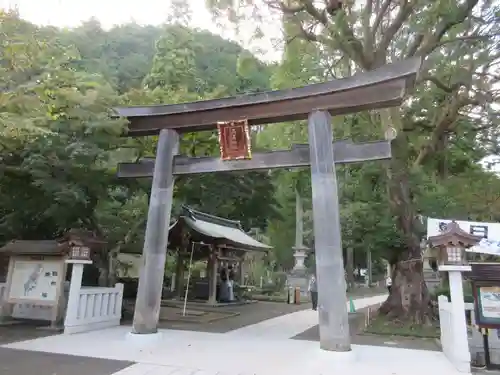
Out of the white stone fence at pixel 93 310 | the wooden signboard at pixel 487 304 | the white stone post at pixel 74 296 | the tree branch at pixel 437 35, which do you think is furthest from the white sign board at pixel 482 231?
the white stone post at pixel 74 296

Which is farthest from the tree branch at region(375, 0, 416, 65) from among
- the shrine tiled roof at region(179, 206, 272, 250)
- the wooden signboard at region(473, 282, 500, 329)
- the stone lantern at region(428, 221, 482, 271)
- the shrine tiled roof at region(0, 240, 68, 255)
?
the shrine tiled roof at region(0, 240, 68, 255)

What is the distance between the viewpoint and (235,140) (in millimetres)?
9297

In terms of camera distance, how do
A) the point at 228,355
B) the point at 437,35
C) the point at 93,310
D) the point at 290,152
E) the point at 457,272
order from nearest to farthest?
the point at 457,272
the point at 228,355
the point at 290,152
the point at 93,310
the point at 437,35

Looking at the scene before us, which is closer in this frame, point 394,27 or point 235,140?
point 235,140

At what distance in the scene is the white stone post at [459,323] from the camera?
7028mm

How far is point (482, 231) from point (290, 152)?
5774mm

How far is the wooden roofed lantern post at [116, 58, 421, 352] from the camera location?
7723 mm

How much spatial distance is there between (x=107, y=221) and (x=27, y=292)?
3.39m

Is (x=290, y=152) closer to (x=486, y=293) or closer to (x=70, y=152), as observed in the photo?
(x=486, y=293)

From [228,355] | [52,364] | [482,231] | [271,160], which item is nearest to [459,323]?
[482,231]

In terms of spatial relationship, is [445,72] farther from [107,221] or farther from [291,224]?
[291,224]

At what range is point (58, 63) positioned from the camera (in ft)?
28.8

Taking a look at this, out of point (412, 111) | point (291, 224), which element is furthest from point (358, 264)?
point (412, 111)

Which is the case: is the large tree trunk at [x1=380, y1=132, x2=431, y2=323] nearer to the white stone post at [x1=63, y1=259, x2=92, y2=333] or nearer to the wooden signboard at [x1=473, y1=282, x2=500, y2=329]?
the wooden signboard at [x1=473, y1=282, x2=500, y2=329]
